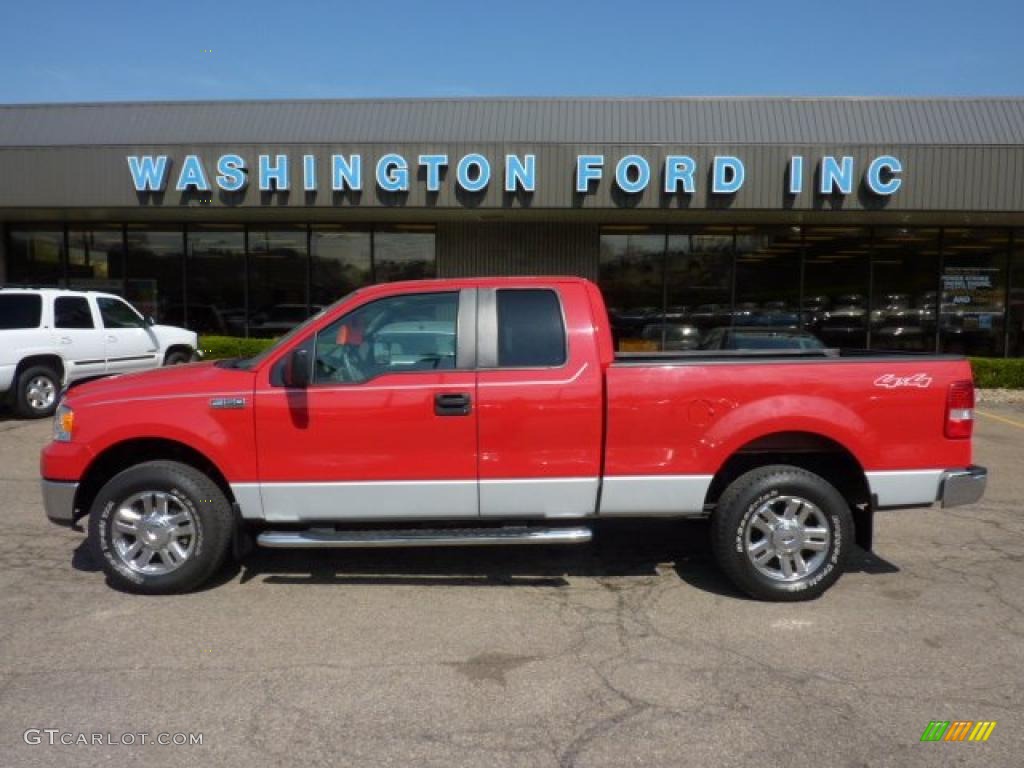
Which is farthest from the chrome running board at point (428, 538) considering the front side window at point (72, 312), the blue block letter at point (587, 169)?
the blue block letter at point (587, 169)

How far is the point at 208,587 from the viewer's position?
4906mm

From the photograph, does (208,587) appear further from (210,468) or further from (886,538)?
(886,538)

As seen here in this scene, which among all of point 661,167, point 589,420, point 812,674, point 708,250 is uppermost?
point 661,167

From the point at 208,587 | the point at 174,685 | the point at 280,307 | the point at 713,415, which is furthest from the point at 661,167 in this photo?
the point at 174,685

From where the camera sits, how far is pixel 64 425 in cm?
480

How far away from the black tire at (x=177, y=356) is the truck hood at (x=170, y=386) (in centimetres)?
939

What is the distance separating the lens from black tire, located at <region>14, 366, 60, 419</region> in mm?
11375

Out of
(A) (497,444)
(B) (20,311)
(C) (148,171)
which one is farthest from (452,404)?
(C) (148,171)

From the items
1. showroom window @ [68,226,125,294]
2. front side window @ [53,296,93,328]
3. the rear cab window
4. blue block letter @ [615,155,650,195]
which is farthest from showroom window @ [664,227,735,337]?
showroom window @ [68,226,125,294]

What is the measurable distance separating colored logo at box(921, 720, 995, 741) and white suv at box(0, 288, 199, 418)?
11.9 metres

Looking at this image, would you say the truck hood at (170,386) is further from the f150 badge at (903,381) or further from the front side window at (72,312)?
the front side window at (72,312)

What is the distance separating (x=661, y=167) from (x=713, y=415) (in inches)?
415

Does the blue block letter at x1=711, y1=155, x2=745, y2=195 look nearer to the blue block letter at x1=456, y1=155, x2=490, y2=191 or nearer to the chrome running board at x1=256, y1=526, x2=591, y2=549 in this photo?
the blue block letter at x1=456, y1=155, x2=490, y2=191

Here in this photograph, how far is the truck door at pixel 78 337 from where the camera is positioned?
11.8 meters
